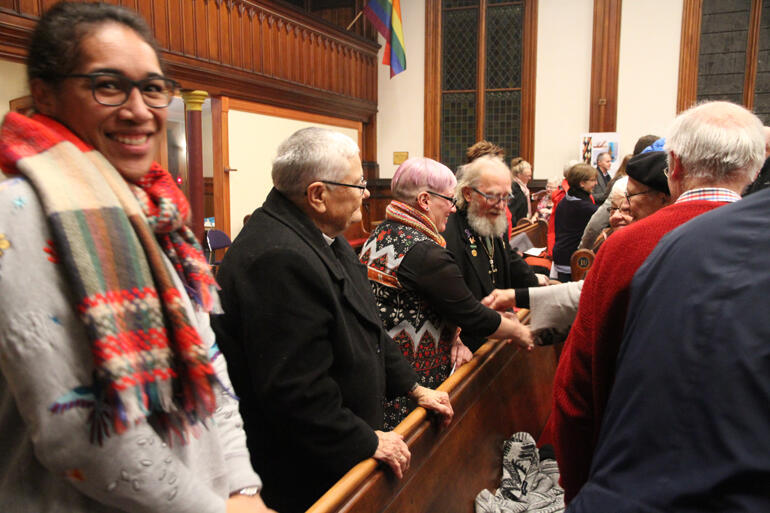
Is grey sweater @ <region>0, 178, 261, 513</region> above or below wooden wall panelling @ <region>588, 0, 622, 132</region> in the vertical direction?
below

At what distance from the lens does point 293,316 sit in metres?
1.34

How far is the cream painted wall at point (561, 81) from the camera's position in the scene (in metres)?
9.19

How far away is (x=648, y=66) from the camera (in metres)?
8.90

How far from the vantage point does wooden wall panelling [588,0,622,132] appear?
8.89m

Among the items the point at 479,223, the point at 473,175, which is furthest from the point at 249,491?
the point at 473,175

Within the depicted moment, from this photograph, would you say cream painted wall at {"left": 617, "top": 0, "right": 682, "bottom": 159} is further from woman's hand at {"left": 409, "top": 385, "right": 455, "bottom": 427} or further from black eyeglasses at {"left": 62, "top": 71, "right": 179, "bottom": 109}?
black eyeglasses at {"left": 62, "top": 71, "right": 179, "bottom": 109}

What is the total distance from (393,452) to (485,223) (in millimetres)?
1294

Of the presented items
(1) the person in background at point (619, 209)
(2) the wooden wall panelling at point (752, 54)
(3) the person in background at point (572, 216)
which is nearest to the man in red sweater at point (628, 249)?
(1) the person in background at point (619, 209)

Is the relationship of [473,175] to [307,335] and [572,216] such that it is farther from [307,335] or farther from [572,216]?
[572,216]

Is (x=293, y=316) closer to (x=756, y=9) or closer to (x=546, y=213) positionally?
(x=546, y=213)

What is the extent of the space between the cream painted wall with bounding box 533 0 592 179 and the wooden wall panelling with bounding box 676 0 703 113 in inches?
52.9

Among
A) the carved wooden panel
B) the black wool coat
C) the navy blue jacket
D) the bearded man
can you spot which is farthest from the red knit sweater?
the carved wooden panel

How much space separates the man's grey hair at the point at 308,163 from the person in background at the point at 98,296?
64 centimetres

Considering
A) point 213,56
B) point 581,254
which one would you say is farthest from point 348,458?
point 213,56
